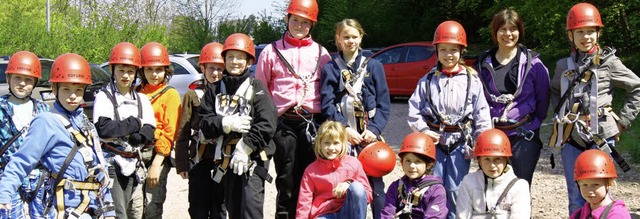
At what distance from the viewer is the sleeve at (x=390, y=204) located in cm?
563

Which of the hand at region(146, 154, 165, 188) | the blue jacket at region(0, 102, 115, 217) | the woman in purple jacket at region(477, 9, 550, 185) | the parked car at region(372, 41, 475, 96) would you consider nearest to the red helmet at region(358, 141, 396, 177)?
the woman in purple jacket at region(477, 9, 550, 185)

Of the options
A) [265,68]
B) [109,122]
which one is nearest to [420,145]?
[265,68]

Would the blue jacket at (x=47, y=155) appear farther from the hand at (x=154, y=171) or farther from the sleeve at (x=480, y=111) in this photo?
the sleeve at (x=480, y=111)

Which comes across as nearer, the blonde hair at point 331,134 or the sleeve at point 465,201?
the sleeve at point 465,201

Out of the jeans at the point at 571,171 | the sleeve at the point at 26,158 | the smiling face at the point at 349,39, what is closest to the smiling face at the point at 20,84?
the sleeve at the point at 26,158

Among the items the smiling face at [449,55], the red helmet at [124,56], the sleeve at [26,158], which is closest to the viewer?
the sleeve at [26,158]

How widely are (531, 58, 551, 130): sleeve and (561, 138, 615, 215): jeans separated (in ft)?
1.00

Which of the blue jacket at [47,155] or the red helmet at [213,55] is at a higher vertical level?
the red helmet at [213,55]

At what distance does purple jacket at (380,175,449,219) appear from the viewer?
556 cm

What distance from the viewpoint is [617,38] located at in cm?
1783

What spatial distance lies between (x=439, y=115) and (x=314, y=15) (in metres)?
1.37

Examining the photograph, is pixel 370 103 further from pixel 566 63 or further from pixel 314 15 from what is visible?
pixel 566 63

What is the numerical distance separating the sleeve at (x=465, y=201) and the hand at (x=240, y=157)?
1.65 metres

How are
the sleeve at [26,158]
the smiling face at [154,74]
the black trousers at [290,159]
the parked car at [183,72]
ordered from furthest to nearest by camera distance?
the parked car at [183,72]
the smiling face at [154,74]
the black trousers at [290,159]
the sleeve at [26,158]
